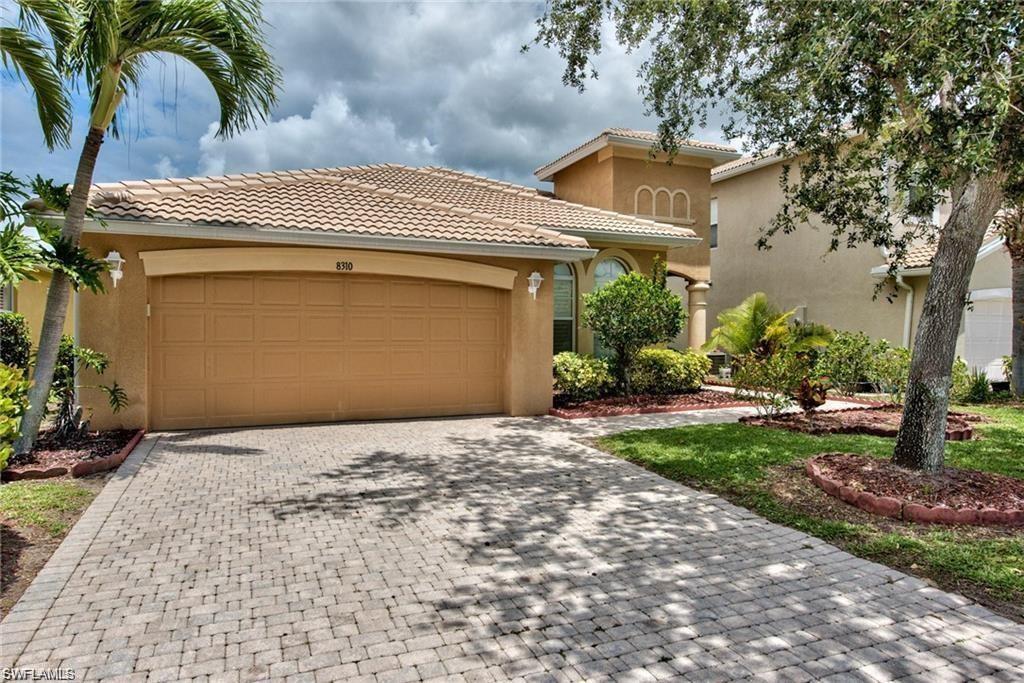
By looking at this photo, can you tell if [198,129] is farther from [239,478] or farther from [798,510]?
[798,510]

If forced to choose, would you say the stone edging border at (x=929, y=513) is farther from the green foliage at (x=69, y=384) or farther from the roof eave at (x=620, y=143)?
the roof eave at (x=620, y=143)

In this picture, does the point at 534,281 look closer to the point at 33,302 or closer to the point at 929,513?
the point at 929,513

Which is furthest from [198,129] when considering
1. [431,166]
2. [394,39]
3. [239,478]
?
[431,166]

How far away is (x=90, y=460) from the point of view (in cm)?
722

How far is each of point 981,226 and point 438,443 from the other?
7391 millimetres

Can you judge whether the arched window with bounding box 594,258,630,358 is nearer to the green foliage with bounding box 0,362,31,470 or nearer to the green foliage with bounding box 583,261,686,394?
the green foliage with bounding box 583,261,686,394

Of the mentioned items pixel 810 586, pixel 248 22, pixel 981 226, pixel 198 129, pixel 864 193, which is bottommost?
pixel 810 586

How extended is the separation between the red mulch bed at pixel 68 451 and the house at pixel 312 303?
833 millimetres

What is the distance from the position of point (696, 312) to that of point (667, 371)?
4.20 m

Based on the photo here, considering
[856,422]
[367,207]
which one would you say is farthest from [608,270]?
[856,422]

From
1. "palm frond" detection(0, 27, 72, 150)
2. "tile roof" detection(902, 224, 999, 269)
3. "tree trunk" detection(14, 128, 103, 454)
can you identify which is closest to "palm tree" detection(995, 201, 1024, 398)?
"tile roof" detection(902, 224, 999, 269)

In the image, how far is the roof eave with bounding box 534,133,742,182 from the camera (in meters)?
16.3

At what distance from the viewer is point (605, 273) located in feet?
50.0

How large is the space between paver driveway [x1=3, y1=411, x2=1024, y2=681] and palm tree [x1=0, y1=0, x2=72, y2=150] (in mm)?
5365
